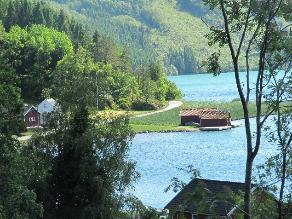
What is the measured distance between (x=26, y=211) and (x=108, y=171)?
7.95m

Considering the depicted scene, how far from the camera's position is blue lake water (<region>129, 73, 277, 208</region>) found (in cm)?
4753

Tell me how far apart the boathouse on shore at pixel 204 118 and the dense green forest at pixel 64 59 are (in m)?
10.8

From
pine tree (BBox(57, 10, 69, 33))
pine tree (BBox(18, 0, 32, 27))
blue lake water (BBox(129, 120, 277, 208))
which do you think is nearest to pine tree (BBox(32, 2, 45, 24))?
pine tree (BBox(18, 0, 32, 27))

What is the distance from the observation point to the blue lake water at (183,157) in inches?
1871

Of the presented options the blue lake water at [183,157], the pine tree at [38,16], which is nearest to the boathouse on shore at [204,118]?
the blue lake water at [183,157]

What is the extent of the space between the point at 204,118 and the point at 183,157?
1217 inches

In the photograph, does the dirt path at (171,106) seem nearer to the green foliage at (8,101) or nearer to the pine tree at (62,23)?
the pine tree at (62,23)

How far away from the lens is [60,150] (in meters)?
29.1

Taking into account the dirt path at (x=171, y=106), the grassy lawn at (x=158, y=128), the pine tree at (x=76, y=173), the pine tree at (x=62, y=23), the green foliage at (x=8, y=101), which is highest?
the pine tree at (x=62, y=23)

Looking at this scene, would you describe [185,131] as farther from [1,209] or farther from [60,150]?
[1,209]

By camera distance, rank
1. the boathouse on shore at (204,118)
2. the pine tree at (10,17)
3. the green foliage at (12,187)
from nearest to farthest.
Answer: the green foliage at (12,187)
the boathouse on shore at (204,118)
the pine tree at (10,17)

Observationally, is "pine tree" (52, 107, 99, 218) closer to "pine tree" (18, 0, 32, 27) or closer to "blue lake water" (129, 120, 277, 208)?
"blue lake water" (129, 120, 277, 208)

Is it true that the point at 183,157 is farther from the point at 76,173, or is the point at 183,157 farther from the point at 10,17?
the point at 10,17

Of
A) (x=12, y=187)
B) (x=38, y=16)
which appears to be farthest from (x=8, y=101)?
(x=38, y=16)
